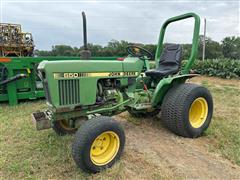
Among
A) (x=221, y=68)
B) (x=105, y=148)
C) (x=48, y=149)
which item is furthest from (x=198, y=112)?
(x=221, y=68)

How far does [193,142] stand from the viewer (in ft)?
11.0

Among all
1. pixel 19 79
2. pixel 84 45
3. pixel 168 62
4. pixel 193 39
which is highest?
pixel 193 39

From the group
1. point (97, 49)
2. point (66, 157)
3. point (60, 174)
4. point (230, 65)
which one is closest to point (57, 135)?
point (66, 157)

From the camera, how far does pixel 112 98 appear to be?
331 cm

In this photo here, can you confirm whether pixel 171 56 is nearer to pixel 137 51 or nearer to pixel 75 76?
pixel 137 51

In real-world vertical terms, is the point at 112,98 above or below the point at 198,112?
above

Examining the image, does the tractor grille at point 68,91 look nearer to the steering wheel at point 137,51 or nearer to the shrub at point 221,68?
the steering wheel at point 137,51

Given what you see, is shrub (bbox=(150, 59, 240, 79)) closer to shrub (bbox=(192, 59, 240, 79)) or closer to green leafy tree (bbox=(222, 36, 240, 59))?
shrub (bbox=(192, 59, 240, 79))

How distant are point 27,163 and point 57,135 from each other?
82cm

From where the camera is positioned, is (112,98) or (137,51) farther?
(137,51)

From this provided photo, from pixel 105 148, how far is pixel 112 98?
31.9 inches

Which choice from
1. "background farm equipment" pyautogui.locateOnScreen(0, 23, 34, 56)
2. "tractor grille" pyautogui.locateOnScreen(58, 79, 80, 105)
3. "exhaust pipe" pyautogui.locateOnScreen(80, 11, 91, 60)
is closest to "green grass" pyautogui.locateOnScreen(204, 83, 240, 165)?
"tractor grille" pyautogui.locateOnScreen(58, 79, 80, 105)

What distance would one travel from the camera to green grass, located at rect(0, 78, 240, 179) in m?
2.57

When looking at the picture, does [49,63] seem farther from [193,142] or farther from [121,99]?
[193,142]
